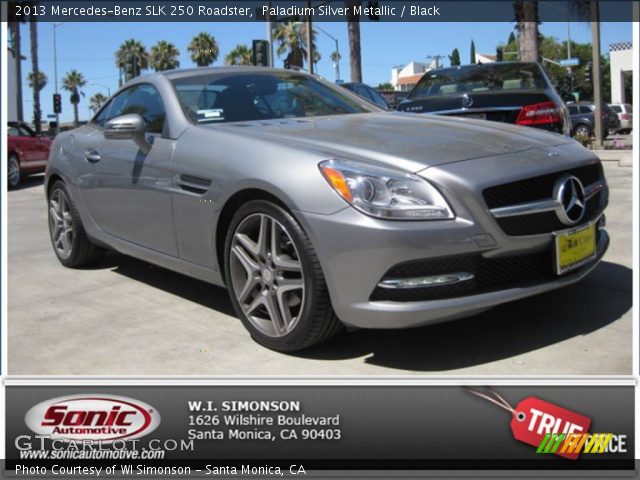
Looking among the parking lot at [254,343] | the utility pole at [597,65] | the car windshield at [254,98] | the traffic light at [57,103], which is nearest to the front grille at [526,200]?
the parking lot at [254,343]

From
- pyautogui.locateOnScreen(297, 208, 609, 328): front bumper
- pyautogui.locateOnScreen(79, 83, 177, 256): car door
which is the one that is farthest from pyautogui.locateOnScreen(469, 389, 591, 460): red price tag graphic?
pyautogui.locateOnScreen(79, 83, 177, 256): car door

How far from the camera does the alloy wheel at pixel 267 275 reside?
3.42m

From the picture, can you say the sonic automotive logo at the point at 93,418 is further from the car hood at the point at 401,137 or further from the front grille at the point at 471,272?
the car hood at the point at 401,137

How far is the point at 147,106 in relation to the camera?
462 cm

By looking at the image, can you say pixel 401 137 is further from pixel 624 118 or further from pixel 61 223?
pixel 624 118

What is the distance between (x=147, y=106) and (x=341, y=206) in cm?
198

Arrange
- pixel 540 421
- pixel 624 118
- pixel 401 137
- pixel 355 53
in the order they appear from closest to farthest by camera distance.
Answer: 1. pixel 540 421
2. pixel 401 137
3. pixel 355 53
4. pixel 624 118

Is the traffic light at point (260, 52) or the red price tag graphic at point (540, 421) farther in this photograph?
the traffic light at point (260, 52)

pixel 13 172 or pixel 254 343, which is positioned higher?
pixel 13 172

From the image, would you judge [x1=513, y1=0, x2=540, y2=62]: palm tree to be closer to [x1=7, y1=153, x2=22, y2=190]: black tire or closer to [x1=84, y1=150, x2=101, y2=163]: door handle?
[x1=7, y1=153, x2=22, y2=190]: black tire

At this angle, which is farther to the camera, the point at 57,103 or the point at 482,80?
the point at 57,103

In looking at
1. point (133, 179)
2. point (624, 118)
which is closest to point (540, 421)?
point (133, 179)

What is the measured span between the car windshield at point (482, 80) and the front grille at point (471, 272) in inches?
197

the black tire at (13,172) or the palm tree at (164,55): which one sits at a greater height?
A: the palm tree at (164,55)
